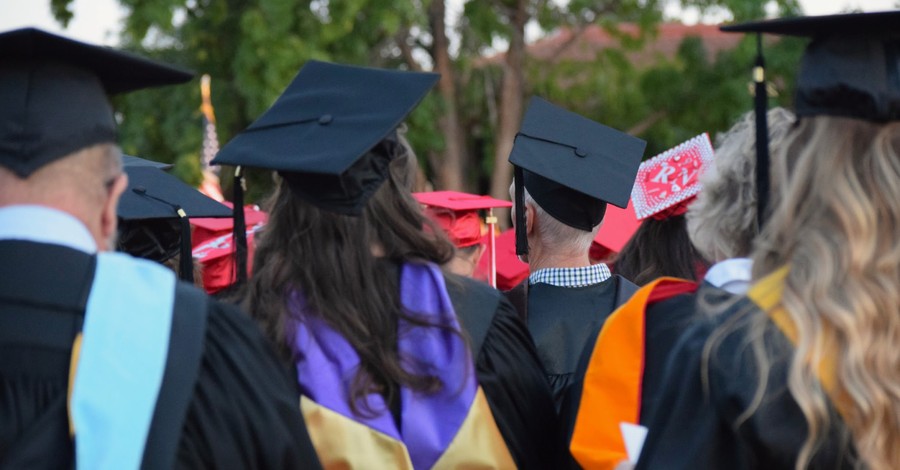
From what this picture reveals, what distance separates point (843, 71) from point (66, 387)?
155 cm

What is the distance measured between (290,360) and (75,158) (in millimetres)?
807

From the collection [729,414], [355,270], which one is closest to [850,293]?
[729,414]

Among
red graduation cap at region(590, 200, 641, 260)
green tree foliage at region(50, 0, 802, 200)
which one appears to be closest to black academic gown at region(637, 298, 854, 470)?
red graduation cap at region(590, 200, 641, 260)

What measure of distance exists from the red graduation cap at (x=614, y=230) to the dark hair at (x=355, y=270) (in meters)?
2.94

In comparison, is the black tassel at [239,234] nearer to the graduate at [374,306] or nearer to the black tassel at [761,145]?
the graduate at [374,306]

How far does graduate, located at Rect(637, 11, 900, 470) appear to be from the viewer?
6.14ft

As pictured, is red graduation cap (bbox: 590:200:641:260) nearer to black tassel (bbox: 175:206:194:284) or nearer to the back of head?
black tassel (bbox: 175:206:194:284)

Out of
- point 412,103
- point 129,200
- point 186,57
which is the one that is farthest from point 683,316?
point 186,57

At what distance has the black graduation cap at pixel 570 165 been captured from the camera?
3.76 meters

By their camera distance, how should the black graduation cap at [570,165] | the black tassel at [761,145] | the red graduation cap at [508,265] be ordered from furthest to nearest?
the red graduation cap at [508,265]
the black graduation cap at [570,165]
the black tassel at [761,145]

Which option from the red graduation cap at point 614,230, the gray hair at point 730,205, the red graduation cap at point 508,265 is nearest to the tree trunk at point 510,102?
the red graduation cap at point 508,265

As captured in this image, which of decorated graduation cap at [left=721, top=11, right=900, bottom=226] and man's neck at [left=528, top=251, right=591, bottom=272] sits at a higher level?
decorated graduation cap at [left=721, top=11, right=900, bottom=226]

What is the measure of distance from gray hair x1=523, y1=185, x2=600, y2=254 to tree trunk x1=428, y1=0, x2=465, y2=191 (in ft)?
39.2

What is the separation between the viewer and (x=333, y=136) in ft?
9.11
